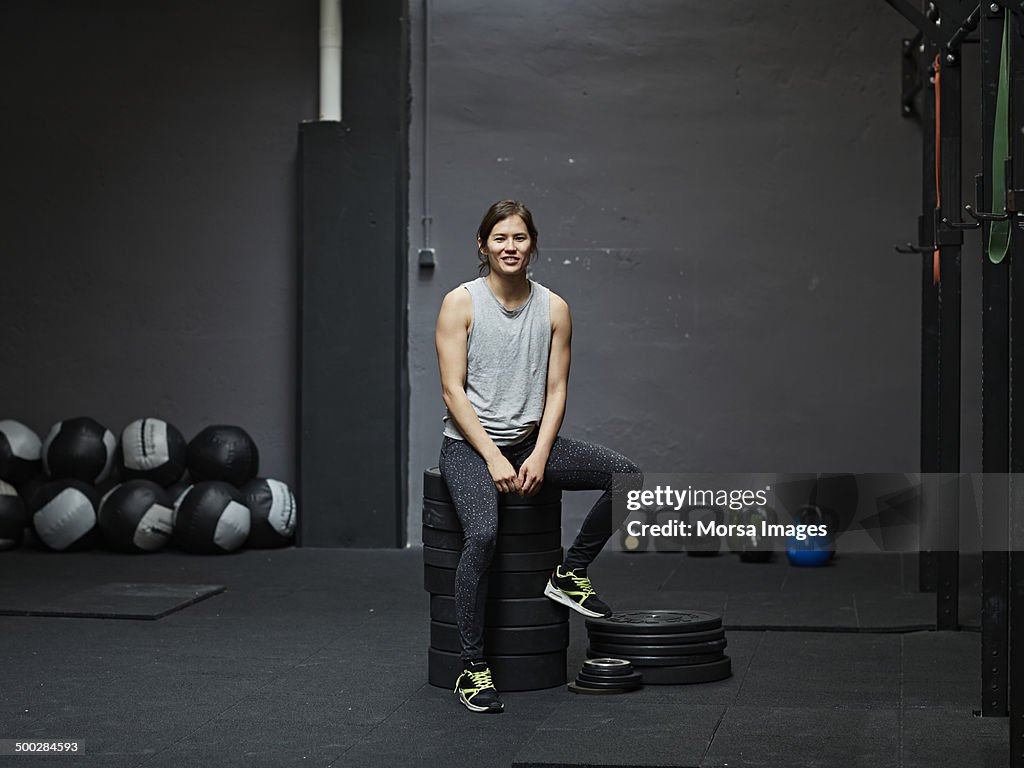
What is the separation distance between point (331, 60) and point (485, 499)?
133 inches

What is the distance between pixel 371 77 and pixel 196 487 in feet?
6.40

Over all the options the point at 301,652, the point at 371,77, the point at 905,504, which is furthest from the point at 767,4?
the point at 301,652

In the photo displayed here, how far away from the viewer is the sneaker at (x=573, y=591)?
11.9 feet

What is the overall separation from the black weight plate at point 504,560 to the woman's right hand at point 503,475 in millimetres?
179

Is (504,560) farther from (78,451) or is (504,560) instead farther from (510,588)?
(78,451)

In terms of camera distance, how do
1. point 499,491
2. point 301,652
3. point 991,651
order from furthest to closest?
point 301,652, point 499,491, point 991,651

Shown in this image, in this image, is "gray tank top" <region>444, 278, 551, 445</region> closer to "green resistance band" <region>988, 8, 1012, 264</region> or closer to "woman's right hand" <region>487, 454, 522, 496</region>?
"woman's right hand" <region>487, 454, 522, 496</region>

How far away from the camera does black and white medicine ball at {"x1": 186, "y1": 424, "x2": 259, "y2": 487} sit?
20.3 feet

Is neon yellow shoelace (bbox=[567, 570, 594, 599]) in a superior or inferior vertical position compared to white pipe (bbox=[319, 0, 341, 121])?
inferior

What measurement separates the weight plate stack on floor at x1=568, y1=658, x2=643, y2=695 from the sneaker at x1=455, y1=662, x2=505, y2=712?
226 millimetres

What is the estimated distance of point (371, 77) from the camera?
248 inches

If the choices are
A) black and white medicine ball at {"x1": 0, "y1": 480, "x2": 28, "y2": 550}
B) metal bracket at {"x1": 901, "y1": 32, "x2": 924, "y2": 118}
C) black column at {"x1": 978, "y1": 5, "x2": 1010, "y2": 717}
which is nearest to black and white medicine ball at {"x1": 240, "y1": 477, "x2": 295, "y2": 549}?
black and white medicine ball at {"x1": 0, "y1": 480, "x2": 28, "y2": 550}

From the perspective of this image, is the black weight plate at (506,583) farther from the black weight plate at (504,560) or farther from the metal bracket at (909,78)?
the metal bracket at (909,78)

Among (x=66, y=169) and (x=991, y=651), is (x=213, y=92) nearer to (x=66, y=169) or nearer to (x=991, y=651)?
(x=66, y=169)
